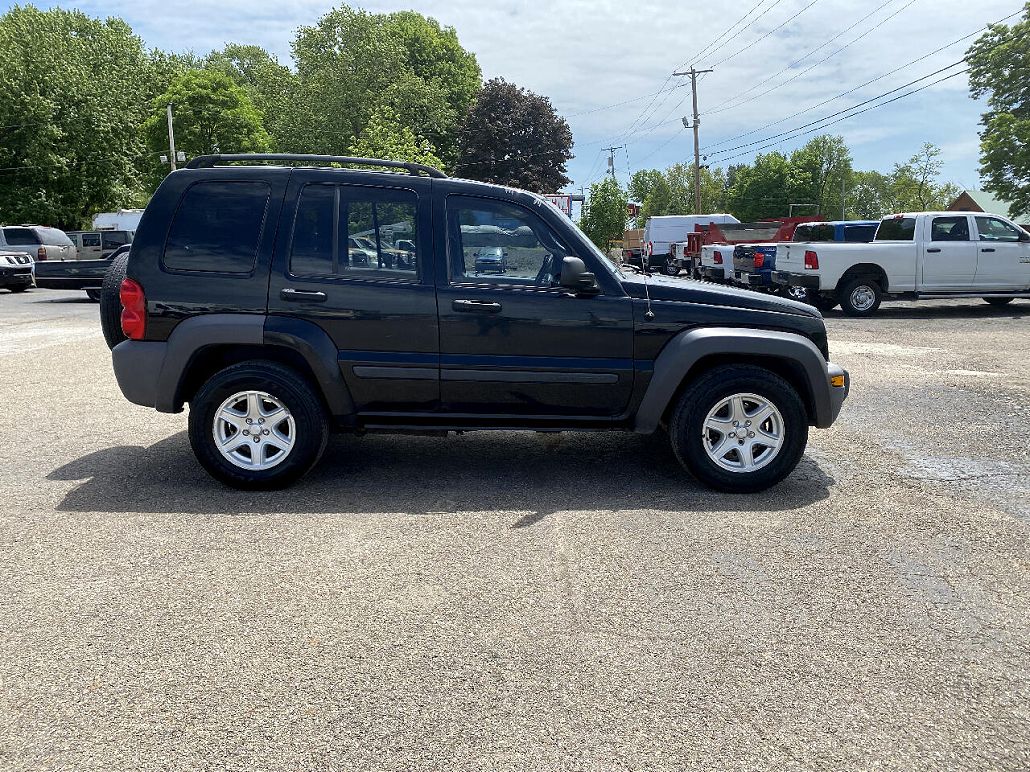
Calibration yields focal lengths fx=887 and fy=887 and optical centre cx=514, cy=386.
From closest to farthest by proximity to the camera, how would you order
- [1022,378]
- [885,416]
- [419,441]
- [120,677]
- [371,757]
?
[371,757] → [120,677] → [419,441] → [885,416] → [1022,378]

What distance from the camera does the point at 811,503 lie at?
5219 mm

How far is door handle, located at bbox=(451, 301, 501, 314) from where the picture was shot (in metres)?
5.26

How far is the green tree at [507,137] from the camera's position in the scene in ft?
189

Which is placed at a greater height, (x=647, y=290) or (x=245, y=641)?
(x=647, y=290)

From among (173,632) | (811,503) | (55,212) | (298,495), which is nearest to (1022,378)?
(811,503)

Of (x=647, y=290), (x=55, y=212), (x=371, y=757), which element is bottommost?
(x=371, y=757)

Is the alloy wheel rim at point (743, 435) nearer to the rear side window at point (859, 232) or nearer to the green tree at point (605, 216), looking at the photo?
the rear side window at point (859, 232)

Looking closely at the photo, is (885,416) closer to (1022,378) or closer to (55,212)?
(1022,378)

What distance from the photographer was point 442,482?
5.61m

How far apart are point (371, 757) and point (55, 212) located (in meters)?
47.5

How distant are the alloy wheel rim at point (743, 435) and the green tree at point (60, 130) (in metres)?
44.3

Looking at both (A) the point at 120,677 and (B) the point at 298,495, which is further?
(B) the point at 298,495

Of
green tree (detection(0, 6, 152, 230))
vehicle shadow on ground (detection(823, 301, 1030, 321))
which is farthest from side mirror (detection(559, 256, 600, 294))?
green tree (detection(0, 6, 152, 230))

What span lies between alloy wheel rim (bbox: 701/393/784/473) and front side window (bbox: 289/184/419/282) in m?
2.04
